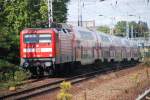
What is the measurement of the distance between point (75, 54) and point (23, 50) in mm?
4387

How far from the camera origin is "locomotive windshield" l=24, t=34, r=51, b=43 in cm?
2711

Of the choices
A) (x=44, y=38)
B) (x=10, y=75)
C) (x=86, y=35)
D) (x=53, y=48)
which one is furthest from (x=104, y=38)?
(x=10, y=75)

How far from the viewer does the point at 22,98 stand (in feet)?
55.9

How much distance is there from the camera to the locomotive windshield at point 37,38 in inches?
1067

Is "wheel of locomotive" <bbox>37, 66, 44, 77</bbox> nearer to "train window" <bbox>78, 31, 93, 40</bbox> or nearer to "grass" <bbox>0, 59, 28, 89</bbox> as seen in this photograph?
"grass" <bbox>0, 59, 28, 89</bbox>

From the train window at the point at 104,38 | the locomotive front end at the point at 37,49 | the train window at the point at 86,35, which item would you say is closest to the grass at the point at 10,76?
the locomotive front end at the point at 37,49

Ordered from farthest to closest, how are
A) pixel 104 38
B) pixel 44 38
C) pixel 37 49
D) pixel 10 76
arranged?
pixel 104 38 → pixel 37 49 → pixel 44 38 → pixel 10 76

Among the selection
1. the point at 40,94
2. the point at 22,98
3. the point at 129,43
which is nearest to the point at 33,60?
the point at 40,94

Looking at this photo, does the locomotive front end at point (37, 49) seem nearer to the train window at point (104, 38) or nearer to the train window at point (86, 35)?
the train window at point (86, 35)

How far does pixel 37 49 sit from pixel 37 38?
2.06ft

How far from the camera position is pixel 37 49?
27422mm

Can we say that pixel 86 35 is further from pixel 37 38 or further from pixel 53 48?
pixel 53 48

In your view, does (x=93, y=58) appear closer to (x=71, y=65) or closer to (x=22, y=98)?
(x=71, y=65)

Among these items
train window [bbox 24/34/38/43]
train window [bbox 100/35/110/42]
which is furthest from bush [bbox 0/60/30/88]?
train window [bbox 100/35/110/42]
